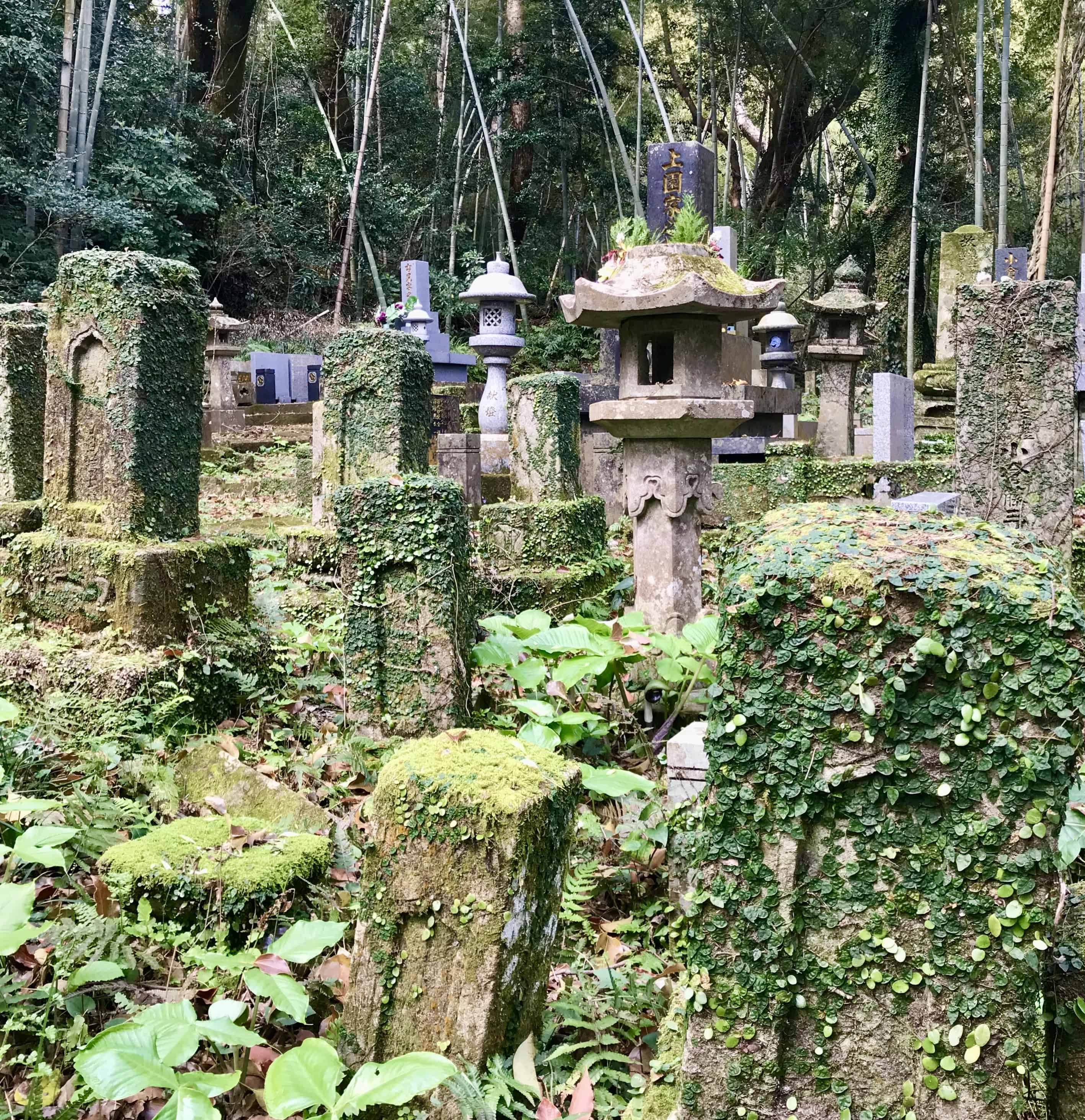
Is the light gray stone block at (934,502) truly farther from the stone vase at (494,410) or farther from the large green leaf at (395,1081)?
the stone vase at (494,410)

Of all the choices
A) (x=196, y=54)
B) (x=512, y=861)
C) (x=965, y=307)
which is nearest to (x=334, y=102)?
(x=196, y=54)

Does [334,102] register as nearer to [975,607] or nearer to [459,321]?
[459,321]

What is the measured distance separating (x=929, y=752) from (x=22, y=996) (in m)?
2.20

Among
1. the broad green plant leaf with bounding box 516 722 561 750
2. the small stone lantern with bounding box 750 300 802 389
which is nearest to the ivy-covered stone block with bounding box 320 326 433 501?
the broad green plant leaf with bounding box 516 722 561 750

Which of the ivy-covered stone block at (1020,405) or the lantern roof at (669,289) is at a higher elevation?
the lantern roof at (669,289)

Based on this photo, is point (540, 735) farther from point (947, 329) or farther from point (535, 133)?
point (535, 133)

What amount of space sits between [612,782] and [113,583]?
2396mm

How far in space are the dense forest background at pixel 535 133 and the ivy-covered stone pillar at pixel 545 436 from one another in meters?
12.0

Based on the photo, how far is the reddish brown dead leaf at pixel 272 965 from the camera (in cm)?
242

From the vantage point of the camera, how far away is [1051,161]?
1148cm

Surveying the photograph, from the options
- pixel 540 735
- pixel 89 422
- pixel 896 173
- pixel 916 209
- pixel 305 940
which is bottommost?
pixel 305 940

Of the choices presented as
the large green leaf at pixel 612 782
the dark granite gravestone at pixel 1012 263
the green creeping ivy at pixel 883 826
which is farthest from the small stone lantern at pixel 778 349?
the green creeping ivy at pixel 883 826

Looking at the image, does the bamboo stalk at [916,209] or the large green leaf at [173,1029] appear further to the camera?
the bamboo stalk at [916,209]

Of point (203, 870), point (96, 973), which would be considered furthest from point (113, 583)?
point (96, 973)
